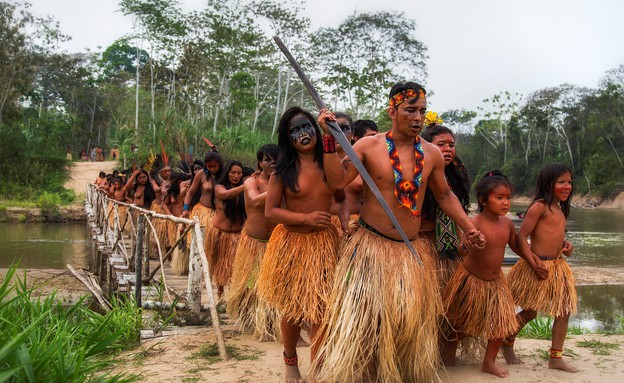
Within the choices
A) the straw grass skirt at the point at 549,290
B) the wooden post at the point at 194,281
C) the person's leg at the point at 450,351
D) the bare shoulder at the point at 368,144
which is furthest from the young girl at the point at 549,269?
the wooden post at the point at 194,281

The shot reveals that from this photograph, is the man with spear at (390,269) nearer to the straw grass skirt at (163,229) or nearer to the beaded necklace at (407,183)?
the beaded necklace at (407,183)

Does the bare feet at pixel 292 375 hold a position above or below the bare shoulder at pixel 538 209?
below

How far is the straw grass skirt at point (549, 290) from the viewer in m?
3.53

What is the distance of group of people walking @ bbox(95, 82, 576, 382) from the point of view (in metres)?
2.92

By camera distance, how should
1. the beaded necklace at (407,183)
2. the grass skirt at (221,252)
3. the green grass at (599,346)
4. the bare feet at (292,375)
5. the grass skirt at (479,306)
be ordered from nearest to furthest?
the beaded necklace at (407,183) < the bare feet at (292,375) < the grass skirt at (479,306) < the green grass at (599,346) < the grass skirt at (221,252)

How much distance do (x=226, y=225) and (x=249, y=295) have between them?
1.39 m

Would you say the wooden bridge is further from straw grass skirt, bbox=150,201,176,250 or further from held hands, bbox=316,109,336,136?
held hands, bbox=316,109,336,136

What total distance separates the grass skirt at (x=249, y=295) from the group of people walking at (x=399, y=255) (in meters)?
0.74

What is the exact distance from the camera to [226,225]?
18.5 feet

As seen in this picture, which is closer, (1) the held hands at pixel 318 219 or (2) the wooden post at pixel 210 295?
(1) the held hands at pixel 318 219

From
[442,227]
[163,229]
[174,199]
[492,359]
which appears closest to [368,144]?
[442,227]

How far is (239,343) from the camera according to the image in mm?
4094

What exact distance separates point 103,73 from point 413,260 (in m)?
48.4

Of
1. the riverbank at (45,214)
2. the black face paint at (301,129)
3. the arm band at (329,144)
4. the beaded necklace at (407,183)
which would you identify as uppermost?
the black face paint at (301,129)
